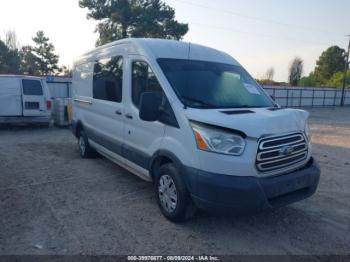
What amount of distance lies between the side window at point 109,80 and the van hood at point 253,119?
6.29 ft

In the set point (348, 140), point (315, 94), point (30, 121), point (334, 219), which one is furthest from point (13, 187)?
point (315, 94)

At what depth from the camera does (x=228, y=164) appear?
337 cm

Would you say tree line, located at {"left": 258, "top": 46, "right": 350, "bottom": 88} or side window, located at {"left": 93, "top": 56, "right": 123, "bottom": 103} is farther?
tree line, located at {"left": 258, "top": 46, "right": 350, "bottom": 88}

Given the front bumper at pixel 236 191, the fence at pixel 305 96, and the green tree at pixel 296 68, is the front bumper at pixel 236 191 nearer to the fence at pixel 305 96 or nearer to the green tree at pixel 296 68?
the fence at pixel 305 96

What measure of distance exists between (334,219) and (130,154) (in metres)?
Result: 3.11

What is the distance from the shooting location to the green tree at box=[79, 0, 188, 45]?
82.1 feet

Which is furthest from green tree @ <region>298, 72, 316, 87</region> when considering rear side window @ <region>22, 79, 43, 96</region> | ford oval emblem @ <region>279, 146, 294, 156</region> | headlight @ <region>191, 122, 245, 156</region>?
headlight @ <region>191, 122, 245, 156</region>

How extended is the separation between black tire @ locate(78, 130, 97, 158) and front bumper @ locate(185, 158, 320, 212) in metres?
4.08

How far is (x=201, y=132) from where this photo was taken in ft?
11.4

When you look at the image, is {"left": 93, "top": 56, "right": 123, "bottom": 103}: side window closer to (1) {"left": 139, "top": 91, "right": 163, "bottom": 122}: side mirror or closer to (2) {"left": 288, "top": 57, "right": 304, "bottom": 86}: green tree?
(1) {"left": 139, "top": 91, "right": 163, "bottom": 122}: side mirror

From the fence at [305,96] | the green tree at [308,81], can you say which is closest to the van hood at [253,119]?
the fence at [305,96]

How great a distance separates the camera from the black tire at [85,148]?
281 inches

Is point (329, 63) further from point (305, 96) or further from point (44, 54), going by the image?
point (44, 54)

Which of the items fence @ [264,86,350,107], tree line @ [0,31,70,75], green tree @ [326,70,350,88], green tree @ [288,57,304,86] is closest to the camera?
fence @ [264,86,350,107]
